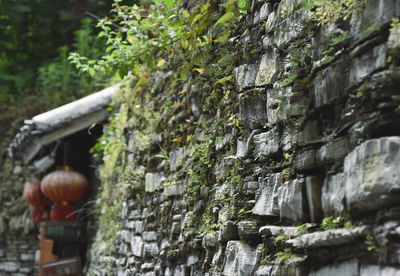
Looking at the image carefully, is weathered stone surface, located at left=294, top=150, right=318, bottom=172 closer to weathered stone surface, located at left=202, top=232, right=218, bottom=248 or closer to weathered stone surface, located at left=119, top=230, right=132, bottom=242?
weathered stone surface, located at left=202, top=232, right=218, bottom=248

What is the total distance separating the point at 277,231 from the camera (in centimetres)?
246

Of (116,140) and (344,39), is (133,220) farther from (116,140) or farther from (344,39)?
(344,39)

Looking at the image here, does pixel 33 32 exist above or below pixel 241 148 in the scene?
above

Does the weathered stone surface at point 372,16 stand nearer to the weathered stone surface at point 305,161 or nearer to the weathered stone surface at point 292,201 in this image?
the weathered stone surface at point 305,161

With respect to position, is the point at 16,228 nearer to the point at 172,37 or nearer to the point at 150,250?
the point at 150,250

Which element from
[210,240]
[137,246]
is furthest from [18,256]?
[210,240]

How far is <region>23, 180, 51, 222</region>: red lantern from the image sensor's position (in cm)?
809

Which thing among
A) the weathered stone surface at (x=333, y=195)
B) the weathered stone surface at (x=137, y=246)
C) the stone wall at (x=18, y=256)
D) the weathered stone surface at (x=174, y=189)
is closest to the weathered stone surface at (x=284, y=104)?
the weathered stone surface at (x=333, y=195)

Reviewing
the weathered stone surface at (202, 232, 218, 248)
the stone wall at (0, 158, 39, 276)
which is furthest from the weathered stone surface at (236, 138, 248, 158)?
the stone wall at (0, 158, 39, 276)

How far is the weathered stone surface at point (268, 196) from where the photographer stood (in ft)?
8.36

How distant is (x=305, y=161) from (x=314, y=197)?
5.9 inches

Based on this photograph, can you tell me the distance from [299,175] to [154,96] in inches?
106

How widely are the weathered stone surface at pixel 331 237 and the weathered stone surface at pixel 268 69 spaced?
79 centimetres

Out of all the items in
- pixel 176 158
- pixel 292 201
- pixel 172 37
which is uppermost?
pixel 172 37
